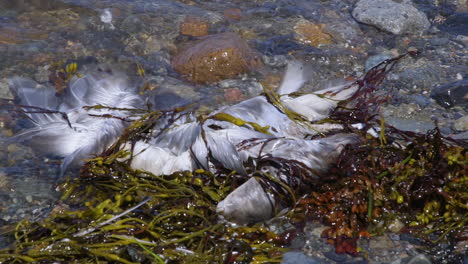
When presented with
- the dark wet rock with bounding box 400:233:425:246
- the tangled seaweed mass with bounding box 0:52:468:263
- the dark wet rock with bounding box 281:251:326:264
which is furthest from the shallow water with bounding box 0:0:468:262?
the dark wet rock with bounding box 281:251:326:264

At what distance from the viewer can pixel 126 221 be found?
301cm

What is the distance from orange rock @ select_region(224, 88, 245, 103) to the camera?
4613mm

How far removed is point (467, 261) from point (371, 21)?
11.5ft

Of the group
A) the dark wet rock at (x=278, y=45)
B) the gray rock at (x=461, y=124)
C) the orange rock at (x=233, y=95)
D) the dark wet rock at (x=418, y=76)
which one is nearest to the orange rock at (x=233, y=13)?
the dark wet rock at (x=278, y=45)

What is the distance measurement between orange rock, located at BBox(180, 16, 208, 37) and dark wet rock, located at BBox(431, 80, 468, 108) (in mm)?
2472

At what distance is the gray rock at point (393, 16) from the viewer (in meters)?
5.67

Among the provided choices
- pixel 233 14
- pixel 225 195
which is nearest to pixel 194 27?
pixel 233 14

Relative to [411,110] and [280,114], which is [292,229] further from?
[411,110]

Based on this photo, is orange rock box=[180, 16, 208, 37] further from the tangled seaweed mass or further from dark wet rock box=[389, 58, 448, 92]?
the tangled seaweed mass

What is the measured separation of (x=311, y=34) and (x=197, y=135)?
106 inches

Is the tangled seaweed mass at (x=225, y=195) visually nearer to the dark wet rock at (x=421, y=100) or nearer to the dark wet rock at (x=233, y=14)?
the dark wet rock at (x=421, y=100)

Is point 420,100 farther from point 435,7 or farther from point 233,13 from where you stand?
point 233,13

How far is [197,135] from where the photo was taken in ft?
11.3

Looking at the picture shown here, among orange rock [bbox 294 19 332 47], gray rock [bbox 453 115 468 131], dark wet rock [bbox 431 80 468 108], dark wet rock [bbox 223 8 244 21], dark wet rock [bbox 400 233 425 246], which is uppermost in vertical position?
dark wet rock [bbox 223 8 244 21]
